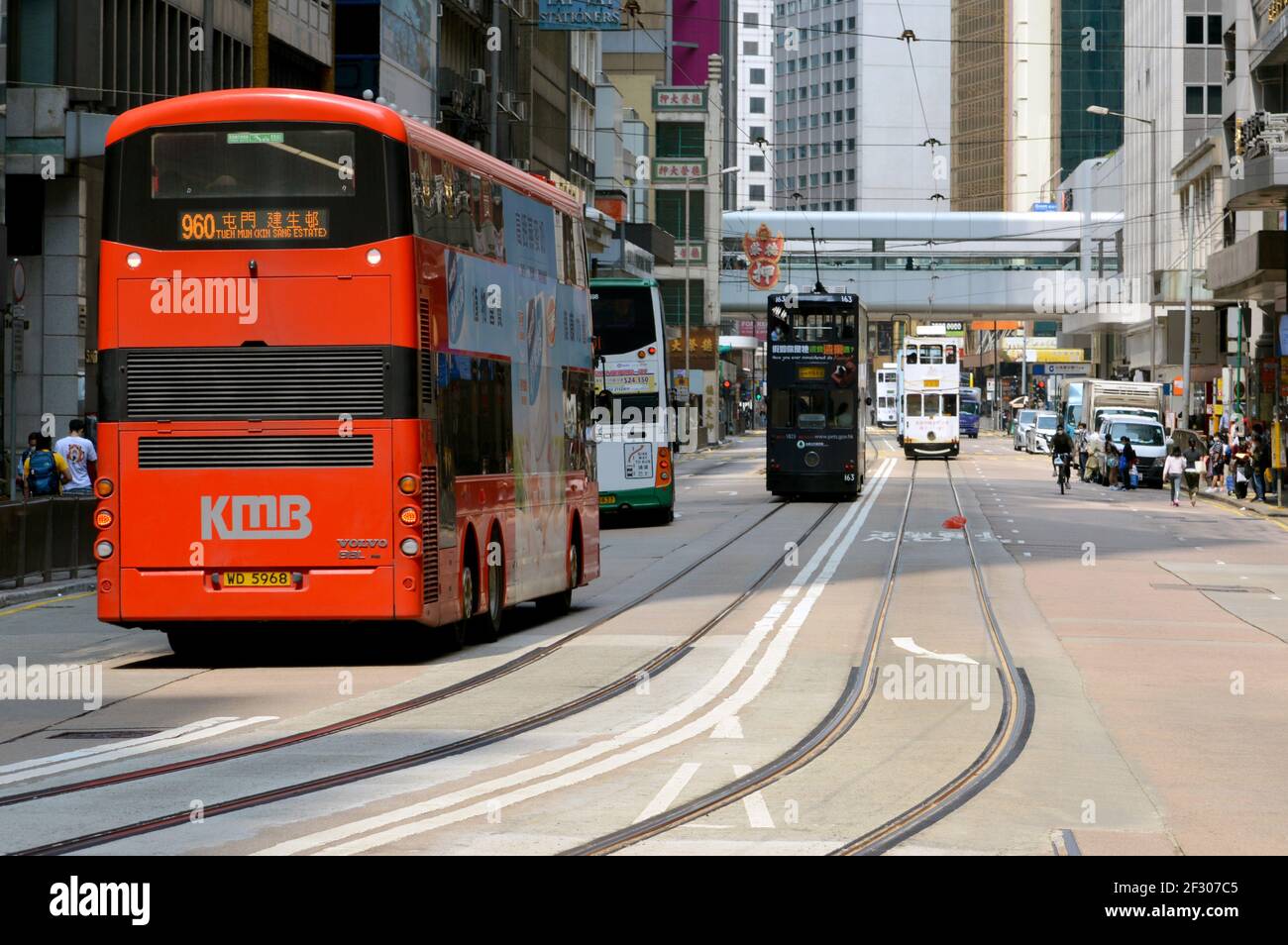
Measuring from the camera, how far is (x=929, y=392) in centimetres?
8312

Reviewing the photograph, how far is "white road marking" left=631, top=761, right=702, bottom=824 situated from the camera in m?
9.72

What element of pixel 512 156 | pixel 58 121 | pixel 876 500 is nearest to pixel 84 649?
pixel 58 121

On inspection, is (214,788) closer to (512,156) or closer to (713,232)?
(512,156)

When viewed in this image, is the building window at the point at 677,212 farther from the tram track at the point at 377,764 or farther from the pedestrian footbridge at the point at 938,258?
the tram track at the point at 377,764

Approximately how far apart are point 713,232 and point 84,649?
104m

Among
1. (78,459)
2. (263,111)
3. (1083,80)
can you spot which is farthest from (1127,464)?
(1083,80)

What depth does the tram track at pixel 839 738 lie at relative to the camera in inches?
356

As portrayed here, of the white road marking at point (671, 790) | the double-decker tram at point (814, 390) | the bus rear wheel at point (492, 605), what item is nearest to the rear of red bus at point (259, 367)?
the bus rear wheel at point (492, 605)

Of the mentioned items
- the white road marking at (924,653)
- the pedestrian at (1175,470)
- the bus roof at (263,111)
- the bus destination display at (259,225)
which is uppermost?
the bus roof at (263,111)

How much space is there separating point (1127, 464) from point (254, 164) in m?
48.0

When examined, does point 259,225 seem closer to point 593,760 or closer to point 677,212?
point 593,760

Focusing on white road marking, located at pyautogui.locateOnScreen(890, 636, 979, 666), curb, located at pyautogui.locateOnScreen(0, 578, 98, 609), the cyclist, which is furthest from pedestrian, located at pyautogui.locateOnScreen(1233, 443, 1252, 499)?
white road marking, located at pyautogui.locateOnScreen(890, 636, 979, 666)

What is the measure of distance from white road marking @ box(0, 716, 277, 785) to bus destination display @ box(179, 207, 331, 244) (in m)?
4.08

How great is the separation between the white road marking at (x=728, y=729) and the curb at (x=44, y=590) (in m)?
10.3
